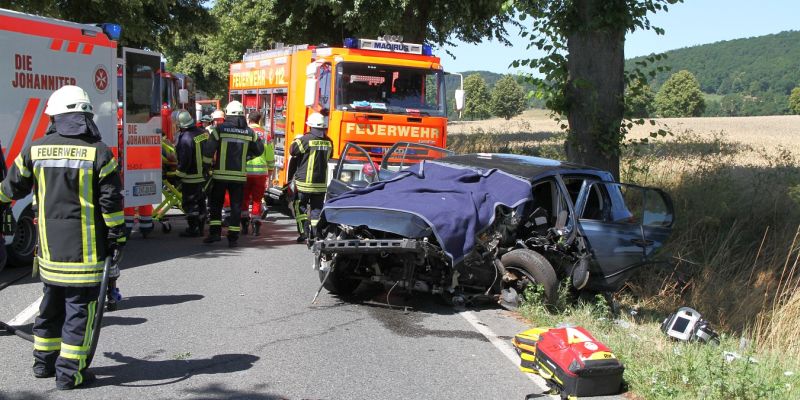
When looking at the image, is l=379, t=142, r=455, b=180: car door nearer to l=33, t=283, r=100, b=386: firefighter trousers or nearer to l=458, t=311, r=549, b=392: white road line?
l=458, t=311, r=549, b=392: white road line

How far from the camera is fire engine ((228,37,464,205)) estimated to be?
504 inches

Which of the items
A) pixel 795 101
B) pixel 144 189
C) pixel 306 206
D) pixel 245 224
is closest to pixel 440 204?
pixel 306 206

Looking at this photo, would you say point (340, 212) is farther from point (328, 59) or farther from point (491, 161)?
point (328, 59)

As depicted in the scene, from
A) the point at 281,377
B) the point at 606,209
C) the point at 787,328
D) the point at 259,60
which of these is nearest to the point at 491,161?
the point at 606,209

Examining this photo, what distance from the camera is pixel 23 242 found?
9.15 m

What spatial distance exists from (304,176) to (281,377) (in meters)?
6.02

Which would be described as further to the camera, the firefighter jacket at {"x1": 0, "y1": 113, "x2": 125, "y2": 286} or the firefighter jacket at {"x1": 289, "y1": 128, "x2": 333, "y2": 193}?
the firefighter jacket at {"x1": 289, "y1": 128, "x2": 333, "y2": 193}

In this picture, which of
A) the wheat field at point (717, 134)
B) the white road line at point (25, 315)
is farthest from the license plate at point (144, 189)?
the wheat field at point (717, 134)

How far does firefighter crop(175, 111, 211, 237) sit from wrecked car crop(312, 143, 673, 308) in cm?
369

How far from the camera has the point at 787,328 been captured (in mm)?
7961

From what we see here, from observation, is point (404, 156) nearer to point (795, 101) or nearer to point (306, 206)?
point (306, 206)

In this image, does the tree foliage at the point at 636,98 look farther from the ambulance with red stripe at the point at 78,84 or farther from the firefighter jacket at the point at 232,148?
the ambulance with red stripe at the point at 78,84

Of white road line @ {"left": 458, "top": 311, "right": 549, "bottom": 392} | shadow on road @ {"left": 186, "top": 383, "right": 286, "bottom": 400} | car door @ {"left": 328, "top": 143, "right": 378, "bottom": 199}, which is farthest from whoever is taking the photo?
car door @ {"left": 328, "top": 143, "right": 378, "bottom": 199}

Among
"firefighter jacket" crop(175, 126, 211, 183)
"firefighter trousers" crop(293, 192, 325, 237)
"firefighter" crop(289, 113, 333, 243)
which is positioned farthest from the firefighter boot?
"firefighter" crop(289, 113, 333, 243)
